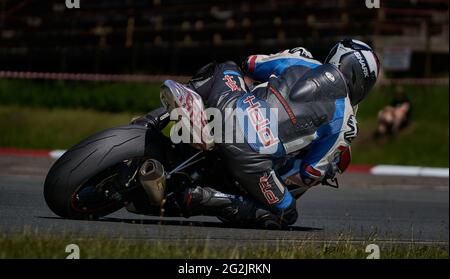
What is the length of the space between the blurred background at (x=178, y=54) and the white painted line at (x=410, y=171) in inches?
49.2

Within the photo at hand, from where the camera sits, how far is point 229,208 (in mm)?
6508

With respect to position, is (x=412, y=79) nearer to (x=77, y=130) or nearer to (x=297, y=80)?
(x=77, y=130)

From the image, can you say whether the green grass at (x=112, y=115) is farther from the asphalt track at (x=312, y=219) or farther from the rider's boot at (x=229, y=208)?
the rider's boot at (x=229, y=208)

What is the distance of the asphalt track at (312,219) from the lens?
5.99 m

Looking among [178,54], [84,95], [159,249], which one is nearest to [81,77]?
[84,95]

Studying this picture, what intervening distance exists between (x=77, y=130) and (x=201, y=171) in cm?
1054

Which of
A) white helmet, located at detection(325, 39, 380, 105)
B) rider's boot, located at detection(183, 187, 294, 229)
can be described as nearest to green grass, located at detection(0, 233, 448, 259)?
rider's boot, located at detection(183, 187, 294, 229)

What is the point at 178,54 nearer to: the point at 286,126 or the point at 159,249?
the point at 286,126

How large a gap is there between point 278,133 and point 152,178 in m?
0.96

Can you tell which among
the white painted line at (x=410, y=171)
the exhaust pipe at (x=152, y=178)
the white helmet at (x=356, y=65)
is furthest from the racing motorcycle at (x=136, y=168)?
the white painted line at (x=410, y=171)

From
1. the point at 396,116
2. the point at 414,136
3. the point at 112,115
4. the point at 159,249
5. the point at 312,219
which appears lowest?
the point at 414,136

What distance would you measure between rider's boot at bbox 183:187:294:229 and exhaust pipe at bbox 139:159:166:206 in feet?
1.11

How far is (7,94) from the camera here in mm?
17969
